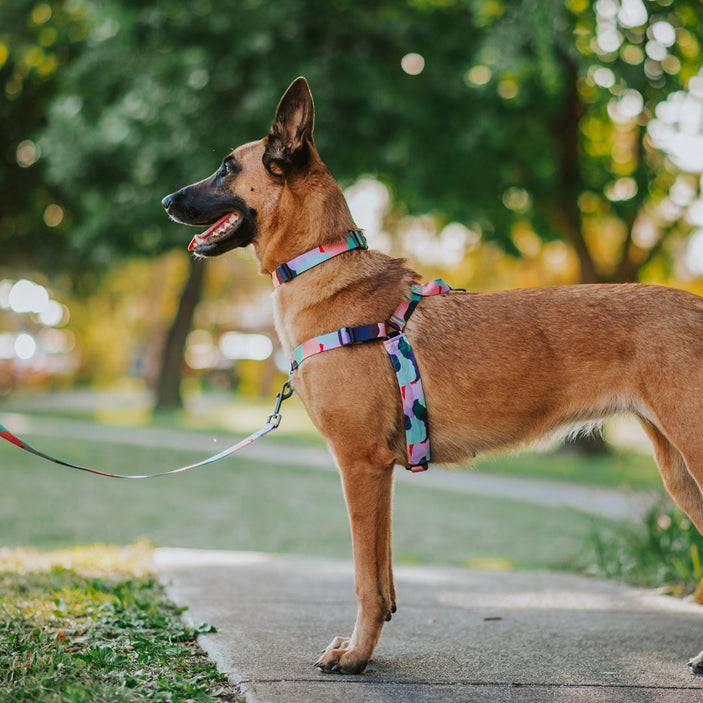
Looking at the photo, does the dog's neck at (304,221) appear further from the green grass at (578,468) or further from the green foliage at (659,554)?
the green grass at (578,468)

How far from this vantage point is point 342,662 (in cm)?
347

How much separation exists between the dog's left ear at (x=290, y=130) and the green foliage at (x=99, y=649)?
2.23 m

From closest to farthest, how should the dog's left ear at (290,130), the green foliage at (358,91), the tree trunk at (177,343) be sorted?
the dog's left ear at (290,130)
the green foliage at (358,91)
the tree trunk at (177,343)

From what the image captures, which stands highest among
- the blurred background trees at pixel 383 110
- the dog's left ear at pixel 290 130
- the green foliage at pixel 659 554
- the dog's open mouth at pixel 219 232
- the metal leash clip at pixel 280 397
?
the blurred background trees at pixel 383 110

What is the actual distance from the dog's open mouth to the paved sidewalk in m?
1.84

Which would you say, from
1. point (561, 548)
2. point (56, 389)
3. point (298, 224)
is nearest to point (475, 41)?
point (561, 548)

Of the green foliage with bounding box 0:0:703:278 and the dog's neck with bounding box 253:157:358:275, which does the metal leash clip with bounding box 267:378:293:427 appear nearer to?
the dog's neck with bounding box 253:157:358:275

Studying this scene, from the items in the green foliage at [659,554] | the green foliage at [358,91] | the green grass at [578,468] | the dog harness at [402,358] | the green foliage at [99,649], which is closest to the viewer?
the green foliage at [99,649]

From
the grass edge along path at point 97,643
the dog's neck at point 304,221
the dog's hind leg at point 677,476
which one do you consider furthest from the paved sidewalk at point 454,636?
the dog's neck at point 304,221

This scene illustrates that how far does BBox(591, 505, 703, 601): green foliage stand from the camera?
575 centimetres

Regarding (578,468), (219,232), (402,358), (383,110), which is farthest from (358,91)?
(402,358)

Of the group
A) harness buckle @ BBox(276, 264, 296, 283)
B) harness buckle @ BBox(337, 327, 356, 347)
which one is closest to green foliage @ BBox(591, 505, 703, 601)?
harness buckle @ BBox(337, 327, 356, 347)

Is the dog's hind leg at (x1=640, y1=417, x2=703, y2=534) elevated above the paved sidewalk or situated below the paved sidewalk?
above

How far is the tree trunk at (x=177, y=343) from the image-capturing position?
78.8 feet
